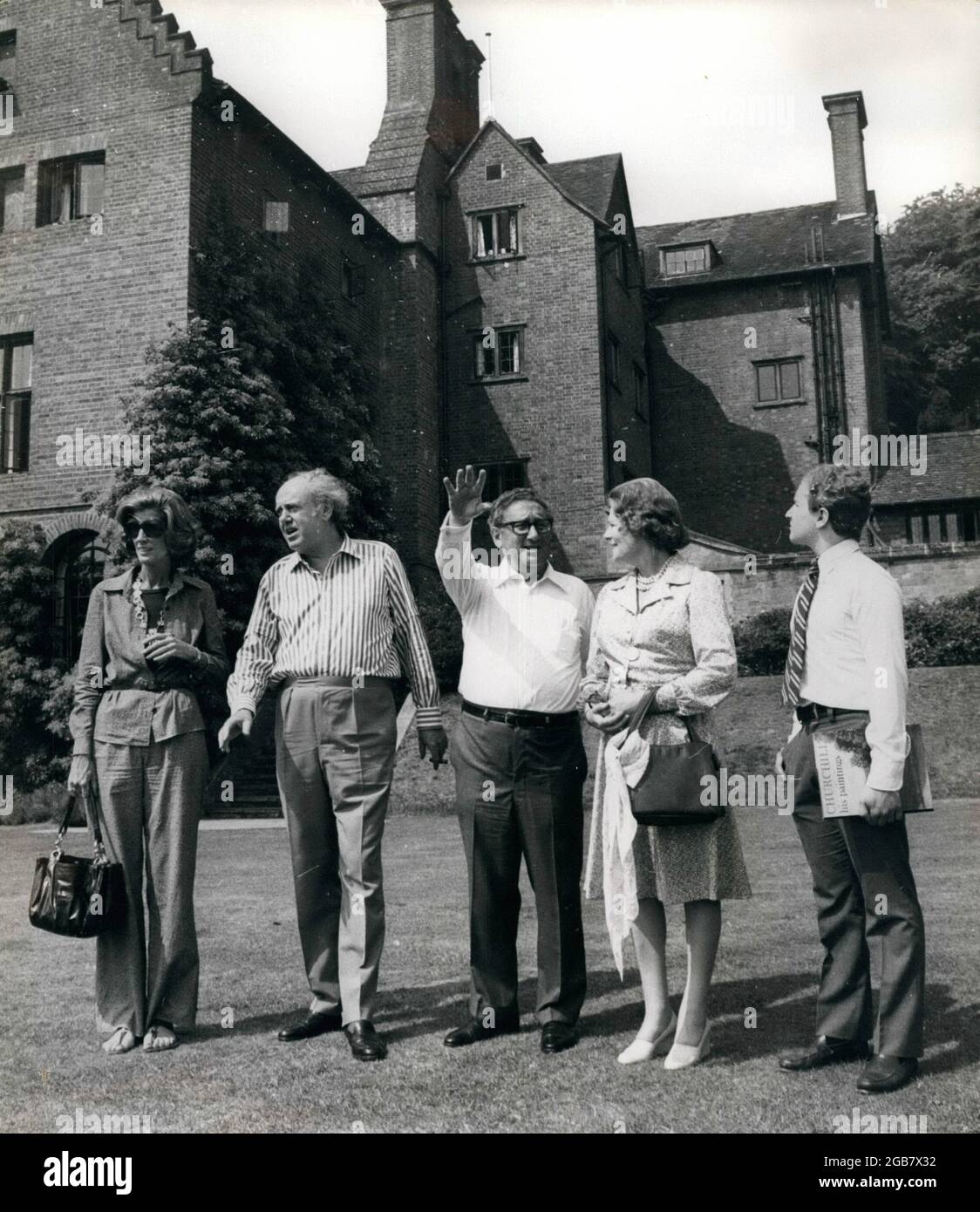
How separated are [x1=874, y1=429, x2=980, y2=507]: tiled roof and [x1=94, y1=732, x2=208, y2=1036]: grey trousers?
79.6 ft

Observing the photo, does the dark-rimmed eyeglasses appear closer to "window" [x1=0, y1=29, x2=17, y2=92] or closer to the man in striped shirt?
the man in striped shirt

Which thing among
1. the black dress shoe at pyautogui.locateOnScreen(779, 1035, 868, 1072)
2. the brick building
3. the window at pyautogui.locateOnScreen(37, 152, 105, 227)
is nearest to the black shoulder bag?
the black dress shoe at pyautogui.locateOnScreen(779, 1035, 868, 1072)

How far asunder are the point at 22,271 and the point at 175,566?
49.5ft

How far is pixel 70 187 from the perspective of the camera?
1809 cm

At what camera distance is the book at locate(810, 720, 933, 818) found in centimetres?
401

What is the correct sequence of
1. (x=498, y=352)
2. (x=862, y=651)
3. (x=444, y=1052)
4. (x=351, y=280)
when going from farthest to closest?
(x=498, y=352)
(x=351, y=280)
(x=444, y=1052)
(x=862, y=651)

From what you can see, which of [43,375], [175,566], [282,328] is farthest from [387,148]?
[175,566]

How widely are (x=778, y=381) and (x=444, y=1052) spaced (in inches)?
1067

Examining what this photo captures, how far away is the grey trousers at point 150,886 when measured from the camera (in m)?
4.69

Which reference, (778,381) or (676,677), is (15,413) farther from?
(778,381)

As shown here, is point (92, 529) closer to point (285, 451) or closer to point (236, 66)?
point (285, 451)

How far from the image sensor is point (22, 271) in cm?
1803

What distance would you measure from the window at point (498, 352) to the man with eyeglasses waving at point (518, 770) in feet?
69.9

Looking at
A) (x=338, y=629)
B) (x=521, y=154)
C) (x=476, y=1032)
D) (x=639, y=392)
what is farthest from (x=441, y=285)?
(x=476, y=1032)
